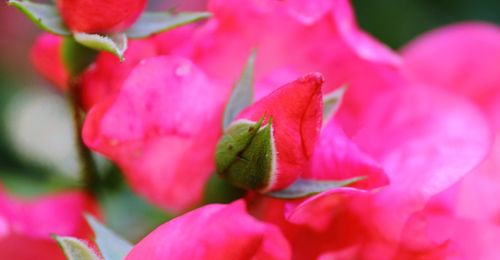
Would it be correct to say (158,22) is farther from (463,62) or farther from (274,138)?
(463,62)

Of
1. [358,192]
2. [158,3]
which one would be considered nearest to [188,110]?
[358,192]

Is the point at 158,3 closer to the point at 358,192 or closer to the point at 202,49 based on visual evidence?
the point at 202,49

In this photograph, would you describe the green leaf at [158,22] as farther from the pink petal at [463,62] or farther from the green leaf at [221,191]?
the pink petal at [463,62]

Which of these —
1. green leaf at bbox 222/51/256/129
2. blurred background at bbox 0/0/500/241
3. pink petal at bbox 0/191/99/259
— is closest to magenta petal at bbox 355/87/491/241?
green leaf at bbox 222/51/256/129

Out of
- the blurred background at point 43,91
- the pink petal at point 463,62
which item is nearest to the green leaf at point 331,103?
the pink petal at point 463,62

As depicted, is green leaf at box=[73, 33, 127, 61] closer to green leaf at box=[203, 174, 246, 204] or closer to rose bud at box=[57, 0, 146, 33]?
rose bud at box=[57, 0, 146, 33]
